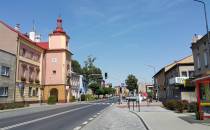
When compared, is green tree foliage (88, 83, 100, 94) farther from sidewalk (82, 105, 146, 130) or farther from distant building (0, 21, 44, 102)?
sidewalk (82, 105, 146, 130)

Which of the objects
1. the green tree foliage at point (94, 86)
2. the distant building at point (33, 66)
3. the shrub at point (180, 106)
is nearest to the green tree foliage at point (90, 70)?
the green tree foliage at point (94, 86)

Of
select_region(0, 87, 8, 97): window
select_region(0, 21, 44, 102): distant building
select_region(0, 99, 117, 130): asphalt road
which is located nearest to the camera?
select_region(0, 99, 117, 130): asphalt road

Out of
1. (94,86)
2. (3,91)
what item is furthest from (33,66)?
(94,86)

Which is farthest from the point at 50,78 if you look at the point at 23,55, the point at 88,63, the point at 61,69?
the point at 88,63

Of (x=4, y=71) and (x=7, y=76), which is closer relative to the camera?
(x=4, y=71)

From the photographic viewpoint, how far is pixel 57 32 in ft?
212

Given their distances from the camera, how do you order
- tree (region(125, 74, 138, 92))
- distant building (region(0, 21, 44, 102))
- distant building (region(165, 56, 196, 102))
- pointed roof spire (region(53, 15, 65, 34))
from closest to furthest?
distant building (region(165, 56, 196, 102)) < distant building (region(0, 21, 44, 102)) < pointed roof spire (region(53, 15, 65, 34)) < tree (region(125, 74, 138, 92))

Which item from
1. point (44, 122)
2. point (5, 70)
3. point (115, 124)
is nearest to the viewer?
point (115, 124)

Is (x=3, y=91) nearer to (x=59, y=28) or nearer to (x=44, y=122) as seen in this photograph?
(x=44, y=122)

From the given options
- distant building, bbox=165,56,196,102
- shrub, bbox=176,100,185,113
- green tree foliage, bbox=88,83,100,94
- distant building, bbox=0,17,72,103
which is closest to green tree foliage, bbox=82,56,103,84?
green tree foliage, bbox=88,83,100,94

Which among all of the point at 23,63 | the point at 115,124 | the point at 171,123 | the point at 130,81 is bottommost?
the point at 115,124

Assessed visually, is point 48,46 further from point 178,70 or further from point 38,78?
point 178,70

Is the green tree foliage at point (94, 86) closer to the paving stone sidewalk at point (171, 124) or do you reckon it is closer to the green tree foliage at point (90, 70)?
the green tree foliage at point (90, 70)

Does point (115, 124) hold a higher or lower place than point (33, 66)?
lower
